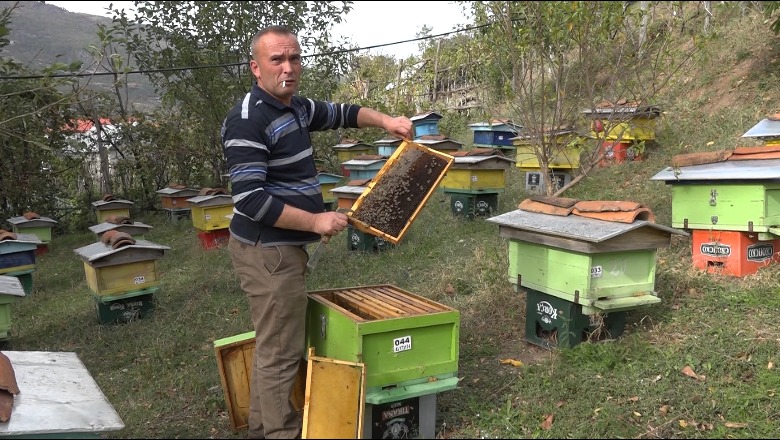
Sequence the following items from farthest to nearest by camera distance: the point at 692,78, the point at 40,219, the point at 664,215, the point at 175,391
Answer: the point at 692,78
the point at 40,219
the point at 664,215
the point at 175,391

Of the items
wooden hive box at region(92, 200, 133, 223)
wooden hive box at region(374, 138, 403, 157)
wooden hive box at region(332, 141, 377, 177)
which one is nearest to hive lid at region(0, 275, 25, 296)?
wooden hive box at region(92, 200, 133, 223)

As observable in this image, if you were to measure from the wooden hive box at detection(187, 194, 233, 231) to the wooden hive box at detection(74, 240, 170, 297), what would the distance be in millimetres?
2733

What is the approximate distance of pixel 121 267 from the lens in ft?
19.7

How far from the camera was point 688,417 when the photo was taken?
3.36m

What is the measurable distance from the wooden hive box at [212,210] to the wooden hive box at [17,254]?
7.15ft

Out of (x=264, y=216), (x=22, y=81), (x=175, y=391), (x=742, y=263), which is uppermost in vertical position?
(x=22, y=81)

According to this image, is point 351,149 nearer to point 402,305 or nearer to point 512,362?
point 512,362

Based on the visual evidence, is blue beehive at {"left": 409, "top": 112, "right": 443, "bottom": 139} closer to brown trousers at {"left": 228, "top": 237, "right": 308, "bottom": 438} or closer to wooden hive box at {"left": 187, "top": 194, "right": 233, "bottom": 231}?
wooden hive box at {"left": 187, "top": 194, "right": 233, "bottom": 231}

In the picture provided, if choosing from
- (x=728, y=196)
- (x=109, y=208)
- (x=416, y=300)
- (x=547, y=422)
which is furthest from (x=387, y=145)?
(x=547, y=422)

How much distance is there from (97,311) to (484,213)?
Answer: 5.02 m

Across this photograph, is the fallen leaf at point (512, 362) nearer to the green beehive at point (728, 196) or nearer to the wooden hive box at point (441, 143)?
the green beehive at point (728, 196)

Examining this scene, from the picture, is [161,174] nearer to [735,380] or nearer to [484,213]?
[484,213]

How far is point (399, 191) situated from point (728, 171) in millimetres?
3366

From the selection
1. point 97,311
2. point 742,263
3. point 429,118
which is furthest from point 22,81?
point 429,118
